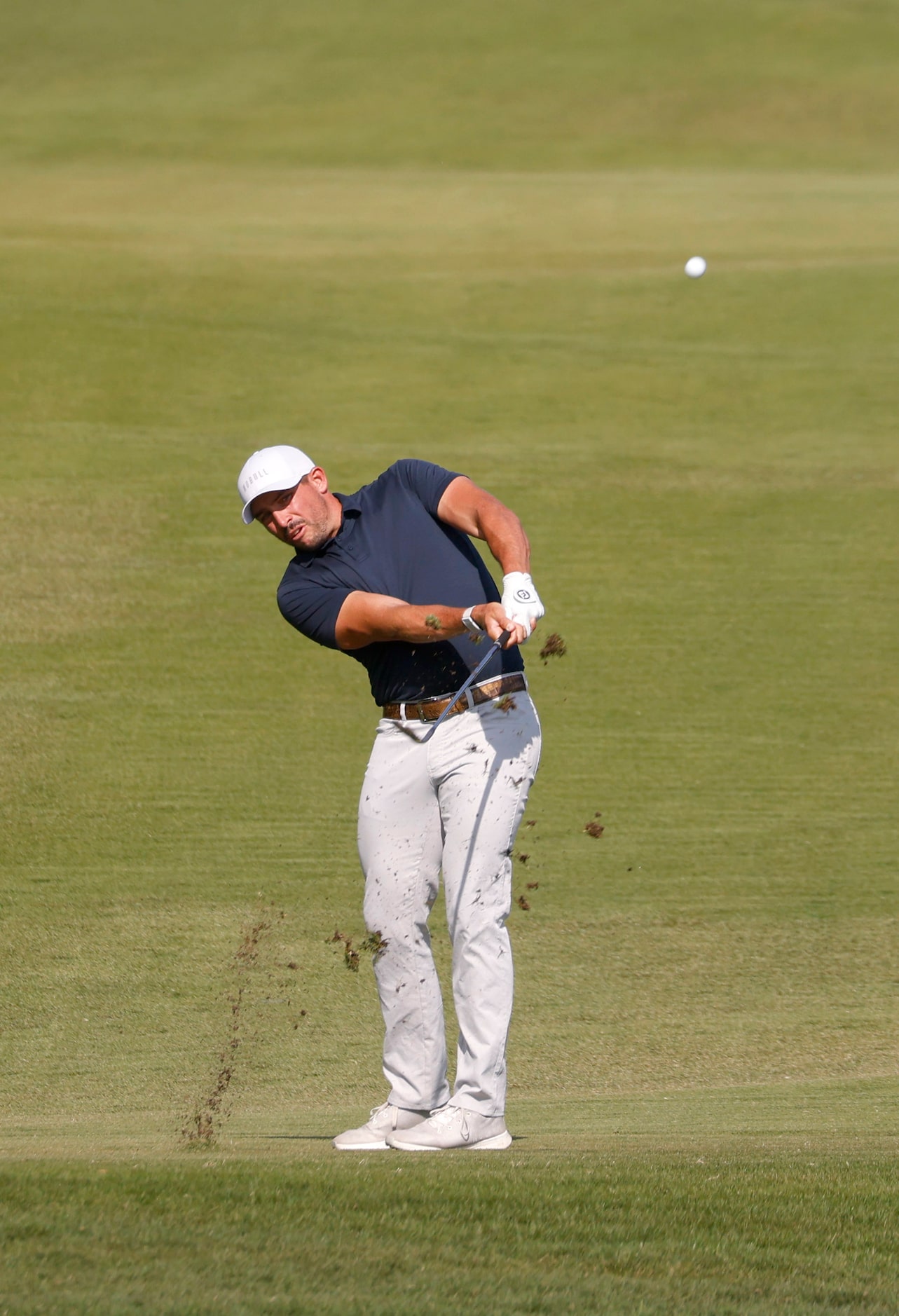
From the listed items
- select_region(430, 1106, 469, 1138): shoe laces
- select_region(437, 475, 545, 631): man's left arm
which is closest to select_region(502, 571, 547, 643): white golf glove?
select_region(437, 475, 545, 631): man's left arm

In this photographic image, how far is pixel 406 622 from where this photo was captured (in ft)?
14.7

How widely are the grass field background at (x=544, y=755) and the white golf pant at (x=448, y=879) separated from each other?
1.18 feet

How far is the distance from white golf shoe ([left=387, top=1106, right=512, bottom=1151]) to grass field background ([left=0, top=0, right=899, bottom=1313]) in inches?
6.1

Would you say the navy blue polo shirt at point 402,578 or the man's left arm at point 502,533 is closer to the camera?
the man's left arm at point 502,533

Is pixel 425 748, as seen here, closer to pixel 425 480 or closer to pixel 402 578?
pixel 402 578

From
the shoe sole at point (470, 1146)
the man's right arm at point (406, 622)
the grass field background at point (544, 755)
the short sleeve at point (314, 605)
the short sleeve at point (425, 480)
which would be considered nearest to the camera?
the grass field background at point (544, 755)

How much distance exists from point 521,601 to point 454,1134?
59.7 inches

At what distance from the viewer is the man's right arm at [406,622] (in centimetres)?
438

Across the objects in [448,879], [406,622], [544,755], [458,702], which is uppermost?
[406,622]

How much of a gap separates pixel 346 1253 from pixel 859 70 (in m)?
33.7

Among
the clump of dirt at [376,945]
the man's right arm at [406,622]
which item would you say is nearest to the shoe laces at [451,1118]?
the clump of dirt at [376,945]

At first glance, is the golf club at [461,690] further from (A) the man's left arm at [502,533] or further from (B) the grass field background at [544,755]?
(B) the grass field background at [544,755]

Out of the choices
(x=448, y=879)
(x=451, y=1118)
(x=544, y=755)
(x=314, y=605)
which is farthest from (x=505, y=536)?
(x=544, y=755)

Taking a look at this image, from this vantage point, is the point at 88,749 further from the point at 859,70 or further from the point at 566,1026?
the point at 859,70
